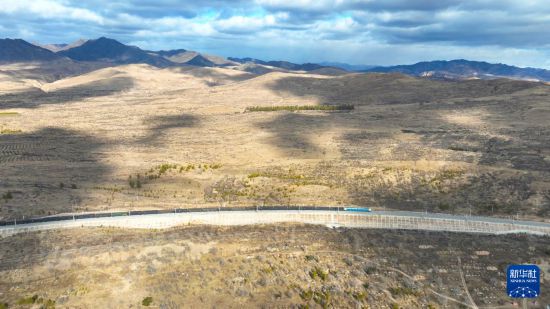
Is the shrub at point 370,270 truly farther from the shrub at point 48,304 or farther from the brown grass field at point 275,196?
the shrub at point 48,304

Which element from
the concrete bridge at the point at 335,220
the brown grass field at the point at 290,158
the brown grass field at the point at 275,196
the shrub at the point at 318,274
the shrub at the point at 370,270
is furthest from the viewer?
the brown grass field at the point at 290,158

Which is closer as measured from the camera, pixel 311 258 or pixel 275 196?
pixel 311 258

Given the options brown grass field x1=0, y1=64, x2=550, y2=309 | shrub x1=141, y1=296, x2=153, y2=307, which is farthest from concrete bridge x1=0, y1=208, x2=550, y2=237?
shrub x1=141, y1=296, x2=153, y2=307

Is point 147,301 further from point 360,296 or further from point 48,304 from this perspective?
point 360,296

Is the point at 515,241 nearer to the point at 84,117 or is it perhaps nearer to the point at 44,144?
the point at 44,144

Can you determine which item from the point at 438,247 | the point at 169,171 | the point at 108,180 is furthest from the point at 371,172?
the point at 108,180

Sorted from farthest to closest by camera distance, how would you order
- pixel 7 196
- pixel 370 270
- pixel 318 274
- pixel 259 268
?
pixel 7 196
pixel 370 270
pixel 259 268
pixel 318 274

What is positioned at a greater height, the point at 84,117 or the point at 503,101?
the point at 503,101

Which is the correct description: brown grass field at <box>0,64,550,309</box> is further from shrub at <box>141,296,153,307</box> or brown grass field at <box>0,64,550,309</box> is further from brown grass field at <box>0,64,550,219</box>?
brown grass field at <box>0,64,550,219</box>

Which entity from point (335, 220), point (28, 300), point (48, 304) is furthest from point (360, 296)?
point (28, 300)

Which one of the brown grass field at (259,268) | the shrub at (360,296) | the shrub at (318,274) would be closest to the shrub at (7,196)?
the brown grass field at (259,268)

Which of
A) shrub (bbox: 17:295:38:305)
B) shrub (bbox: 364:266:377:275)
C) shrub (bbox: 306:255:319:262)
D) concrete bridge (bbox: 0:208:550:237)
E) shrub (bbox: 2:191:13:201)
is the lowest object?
shrub (bbox: 17:295:38:305)
